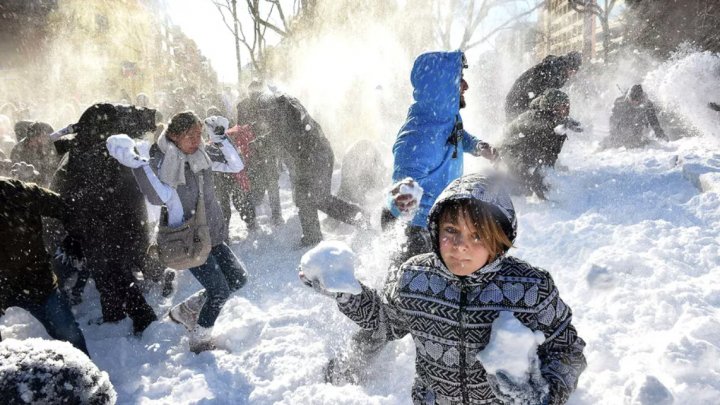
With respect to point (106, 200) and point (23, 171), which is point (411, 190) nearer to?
point (106, 200)

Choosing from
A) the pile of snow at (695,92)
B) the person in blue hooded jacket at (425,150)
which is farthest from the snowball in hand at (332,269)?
the pile of snow at (695,92)

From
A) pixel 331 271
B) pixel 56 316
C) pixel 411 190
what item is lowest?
pixel 56 316

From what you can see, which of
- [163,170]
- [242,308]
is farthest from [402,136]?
[242,308]

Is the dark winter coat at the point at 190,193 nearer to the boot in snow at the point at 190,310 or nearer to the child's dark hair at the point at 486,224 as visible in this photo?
the boot in snow at the point at 190,310

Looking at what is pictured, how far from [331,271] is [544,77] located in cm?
713

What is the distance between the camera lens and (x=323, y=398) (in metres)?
2.94

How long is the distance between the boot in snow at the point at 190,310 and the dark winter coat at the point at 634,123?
9.05m

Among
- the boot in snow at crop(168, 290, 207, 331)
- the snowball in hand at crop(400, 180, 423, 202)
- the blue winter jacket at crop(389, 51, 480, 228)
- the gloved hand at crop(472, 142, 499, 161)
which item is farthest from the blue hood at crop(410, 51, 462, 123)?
the boot in snow at crop(168, 290, 207, 331)

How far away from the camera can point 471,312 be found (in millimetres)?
1525

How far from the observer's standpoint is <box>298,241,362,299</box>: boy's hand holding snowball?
1668 millimetres

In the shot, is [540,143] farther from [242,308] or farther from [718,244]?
[242,308]

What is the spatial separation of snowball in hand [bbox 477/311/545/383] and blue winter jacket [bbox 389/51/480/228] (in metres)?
1.59

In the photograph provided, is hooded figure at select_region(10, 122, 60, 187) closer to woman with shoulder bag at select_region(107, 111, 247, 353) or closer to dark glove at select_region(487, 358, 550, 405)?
woman with shoulder bag at select_region(107, 111, 247, 353)

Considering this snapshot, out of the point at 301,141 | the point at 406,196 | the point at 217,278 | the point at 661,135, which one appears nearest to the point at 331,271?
the point at 406,196
